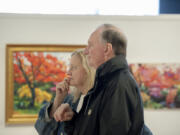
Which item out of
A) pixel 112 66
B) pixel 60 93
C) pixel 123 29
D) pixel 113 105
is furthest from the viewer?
pixel 123 29

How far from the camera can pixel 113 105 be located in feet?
3.51

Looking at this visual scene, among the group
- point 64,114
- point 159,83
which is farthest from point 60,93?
point 159,83

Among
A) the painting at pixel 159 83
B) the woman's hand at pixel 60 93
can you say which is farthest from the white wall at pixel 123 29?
the woman's hand at pixel 60 93

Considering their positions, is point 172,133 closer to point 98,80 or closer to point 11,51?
point 11,51

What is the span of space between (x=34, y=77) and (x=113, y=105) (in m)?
3.38

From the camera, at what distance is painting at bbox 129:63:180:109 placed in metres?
4.41

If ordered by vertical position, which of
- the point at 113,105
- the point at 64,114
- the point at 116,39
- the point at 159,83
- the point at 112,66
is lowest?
the point at 159,83

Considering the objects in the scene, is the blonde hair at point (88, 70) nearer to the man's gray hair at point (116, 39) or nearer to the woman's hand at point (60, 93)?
the woman's hand at point (60, 93)

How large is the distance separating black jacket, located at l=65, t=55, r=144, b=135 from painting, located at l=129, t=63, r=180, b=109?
3.27m

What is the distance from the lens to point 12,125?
4246 millimetres

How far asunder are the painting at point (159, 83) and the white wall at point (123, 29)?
0.11 metres

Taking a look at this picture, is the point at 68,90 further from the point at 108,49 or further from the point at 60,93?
the point at 108,49

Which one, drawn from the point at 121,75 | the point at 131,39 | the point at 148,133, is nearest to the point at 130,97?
the point at 121,75

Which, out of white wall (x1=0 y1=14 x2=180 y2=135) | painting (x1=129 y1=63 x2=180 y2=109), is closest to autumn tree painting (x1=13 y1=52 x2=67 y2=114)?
white wall (x1=0 y1=14 x2=180 y2=135)
